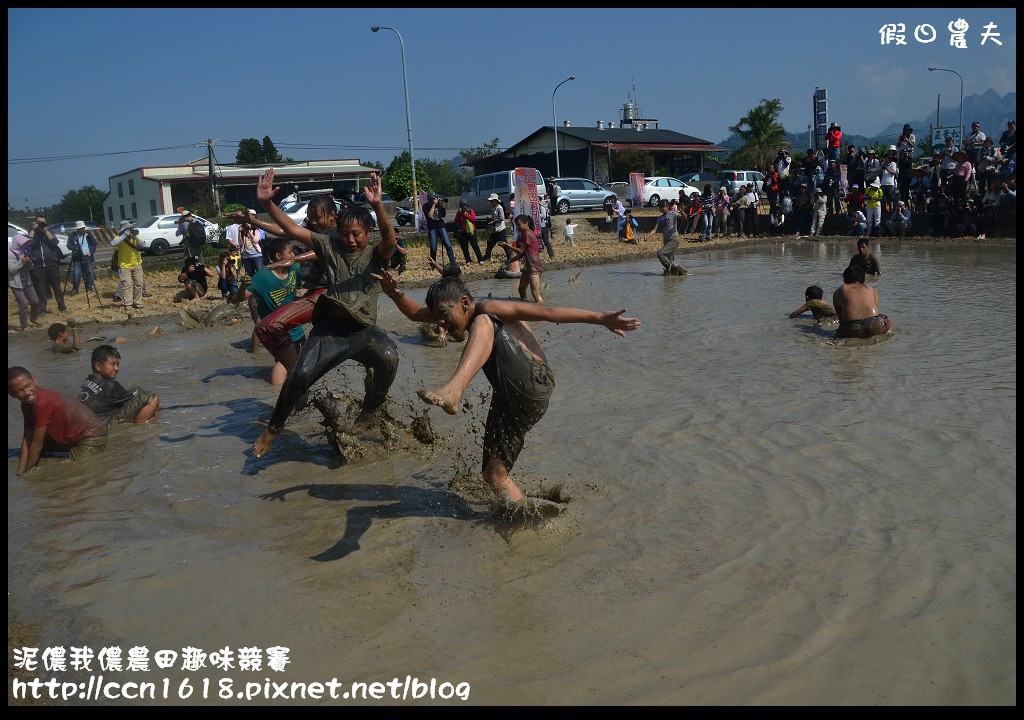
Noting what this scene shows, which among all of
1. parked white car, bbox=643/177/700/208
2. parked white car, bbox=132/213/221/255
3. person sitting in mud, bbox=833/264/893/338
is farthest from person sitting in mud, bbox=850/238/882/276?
parked white car, bbox=643/177/700/208

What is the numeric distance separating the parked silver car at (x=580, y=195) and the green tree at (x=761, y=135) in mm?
17953

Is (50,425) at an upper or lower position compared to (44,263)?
lower

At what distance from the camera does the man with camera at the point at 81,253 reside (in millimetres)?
16328

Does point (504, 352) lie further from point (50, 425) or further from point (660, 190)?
point (660, 190)

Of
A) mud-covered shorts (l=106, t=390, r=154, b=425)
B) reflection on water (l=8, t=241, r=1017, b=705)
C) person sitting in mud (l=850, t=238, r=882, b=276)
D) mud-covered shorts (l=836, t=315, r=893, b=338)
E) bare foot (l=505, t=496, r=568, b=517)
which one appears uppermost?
person sitting in mud (l=850, t=238, r=882, b=276)

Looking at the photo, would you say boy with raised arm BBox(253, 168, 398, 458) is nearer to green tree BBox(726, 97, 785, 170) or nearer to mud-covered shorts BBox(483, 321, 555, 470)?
mud-covered shorts BBox(483, 321, 555, 470)

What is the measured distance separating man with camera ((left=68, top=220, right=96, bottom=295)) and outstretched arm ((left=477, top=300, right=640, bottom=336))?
1432cm

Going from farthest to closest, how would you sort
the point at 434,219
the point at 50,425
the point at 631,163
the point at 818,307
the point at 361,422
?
the point at 631,163 → the point at 434,219 → the point at 818,307 → the point at 50,425 → the point at 361,422

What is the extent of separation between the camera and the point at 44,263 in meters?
14.6

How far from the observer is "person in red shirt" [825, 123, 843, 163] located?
Answer: 22.2 meters

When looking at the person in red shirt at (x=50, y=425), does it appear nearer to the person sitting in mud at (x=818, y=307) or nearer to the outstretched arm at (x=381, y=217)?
the outstretched arm at (x=381, y=217)

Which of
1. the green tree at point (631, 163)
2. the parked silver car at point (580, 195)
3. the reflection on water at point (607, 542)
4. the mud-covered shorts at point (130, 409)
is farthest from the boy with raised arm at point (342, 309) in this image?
the green tree at point (631, 163)

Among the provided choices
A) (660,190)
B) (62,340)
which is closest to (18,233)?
(62,340)

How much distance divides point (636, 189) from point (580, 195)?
2793 millimetres
